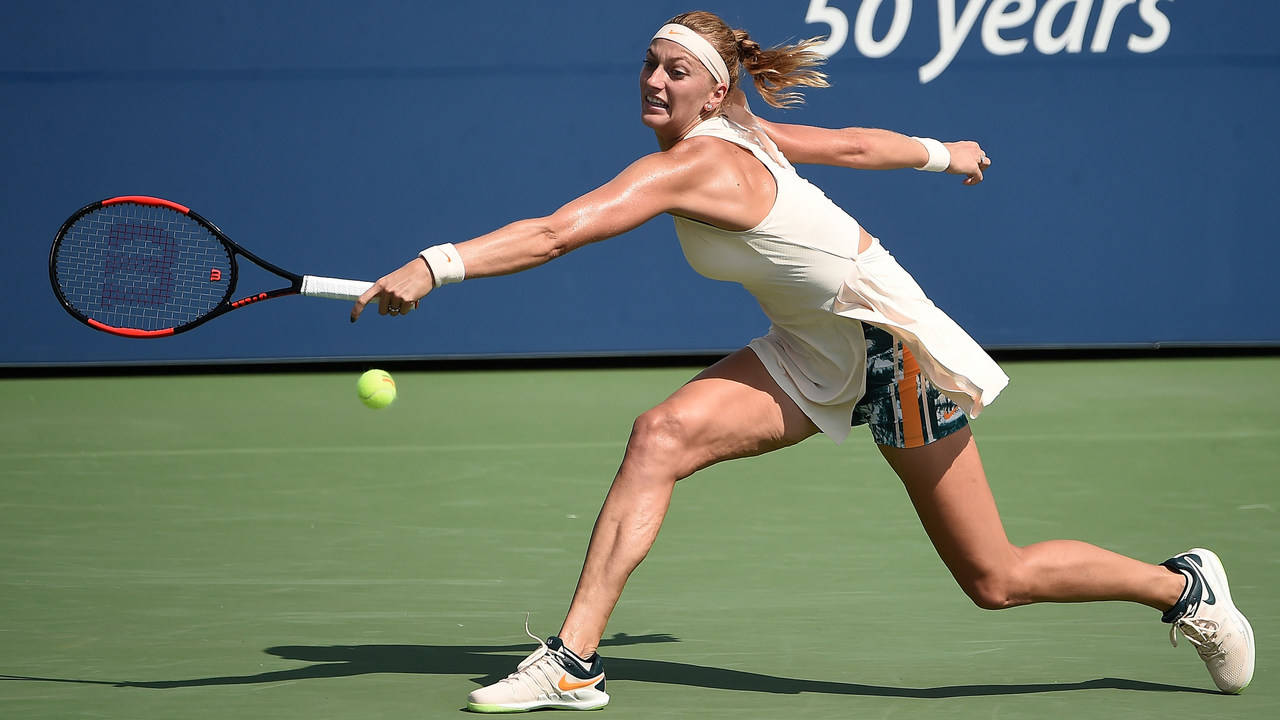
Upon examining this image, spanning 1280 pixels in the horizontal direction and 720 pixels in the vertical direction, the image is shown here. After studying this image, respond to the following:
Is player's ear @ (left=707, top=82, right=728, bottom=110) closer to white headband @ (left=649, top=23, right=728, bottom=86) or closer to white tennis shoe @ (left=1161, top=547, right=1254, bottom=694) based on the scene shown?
white headband @ (left=649, top=23, right=728, bottom=86)

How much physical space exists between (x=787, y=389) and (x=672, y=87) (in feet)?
2.45

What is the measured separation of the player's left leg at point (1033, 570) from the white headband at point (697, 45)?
97 cm

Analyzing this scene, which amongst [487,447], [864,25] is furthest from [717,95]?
[864,25]

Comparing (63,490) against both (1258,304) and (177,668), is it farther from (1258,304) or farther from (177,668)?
(1258,304)

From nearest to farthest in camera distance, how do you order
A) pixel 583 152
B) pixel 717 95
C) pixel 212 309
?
pixel 717 95, pixel 212 309, pixel 583 152

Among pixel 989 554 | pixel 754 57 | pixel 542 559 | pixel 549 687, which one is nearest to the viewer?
pixel 549 687

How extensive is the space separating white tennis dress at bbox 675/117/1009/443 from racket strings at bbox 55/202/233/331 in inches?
204

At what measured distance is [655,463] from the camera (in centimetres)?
370

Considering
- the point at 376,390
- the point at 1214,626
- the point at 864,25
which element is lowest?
the point at 1214,626

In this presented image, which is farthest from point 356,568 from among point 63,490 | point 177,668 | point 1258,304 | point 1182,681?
point 1258,304

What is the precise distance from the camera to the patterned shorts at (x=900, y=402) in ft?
12.3

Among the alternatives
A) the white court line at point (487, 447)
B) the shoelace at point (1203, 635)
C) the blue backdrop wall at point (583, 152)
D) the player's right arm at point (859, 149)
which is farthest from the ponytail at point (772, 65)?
the blue backdrop wall at point (583, 152)

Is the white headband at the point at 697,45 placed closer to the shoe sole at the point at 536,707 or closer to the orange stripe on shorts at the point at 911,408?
the orange stripe on shorts at the point at 911,408

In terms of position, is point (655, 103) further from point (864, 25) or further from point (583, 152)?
point (864, 25)
